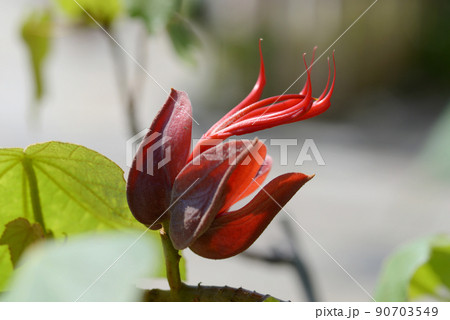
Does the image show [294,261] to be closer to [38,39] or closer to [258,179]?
[258,179]

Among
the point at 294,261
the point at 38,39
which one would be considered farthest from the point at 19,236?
the point at 38,39

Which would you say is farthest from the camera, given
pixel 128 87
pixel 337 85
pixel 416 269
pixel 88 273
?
pixel 337 85

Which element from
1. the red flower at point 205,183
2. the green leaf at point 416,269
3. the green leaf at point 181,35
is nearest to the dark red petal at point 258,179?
the red flower at point 205,183

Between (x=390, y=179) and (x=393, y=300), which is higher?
(x=393, y=300)

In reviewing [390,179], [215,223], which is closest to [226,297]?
[215,223]

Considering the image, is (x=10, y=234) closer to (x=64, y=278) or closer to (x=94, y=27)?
(x=64, y=278)

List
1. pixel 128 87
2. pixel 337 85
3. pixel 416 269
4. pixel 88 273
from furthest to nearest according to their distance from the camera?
1. pixel 337 85
2. pixel 128 87
3. pixel 416 269
4. pixel 88 273

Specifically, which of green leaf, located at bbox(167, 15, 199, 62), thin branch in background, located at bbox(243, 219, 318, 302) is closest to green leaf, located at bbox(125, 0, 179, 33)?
green leaf, located at bbox(167, 15, 199, 62)

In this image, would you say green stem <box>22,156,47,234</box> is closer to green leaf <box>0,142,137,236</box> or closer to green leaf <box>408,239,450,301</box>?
green leaf <box>0,142,137,236</box>
